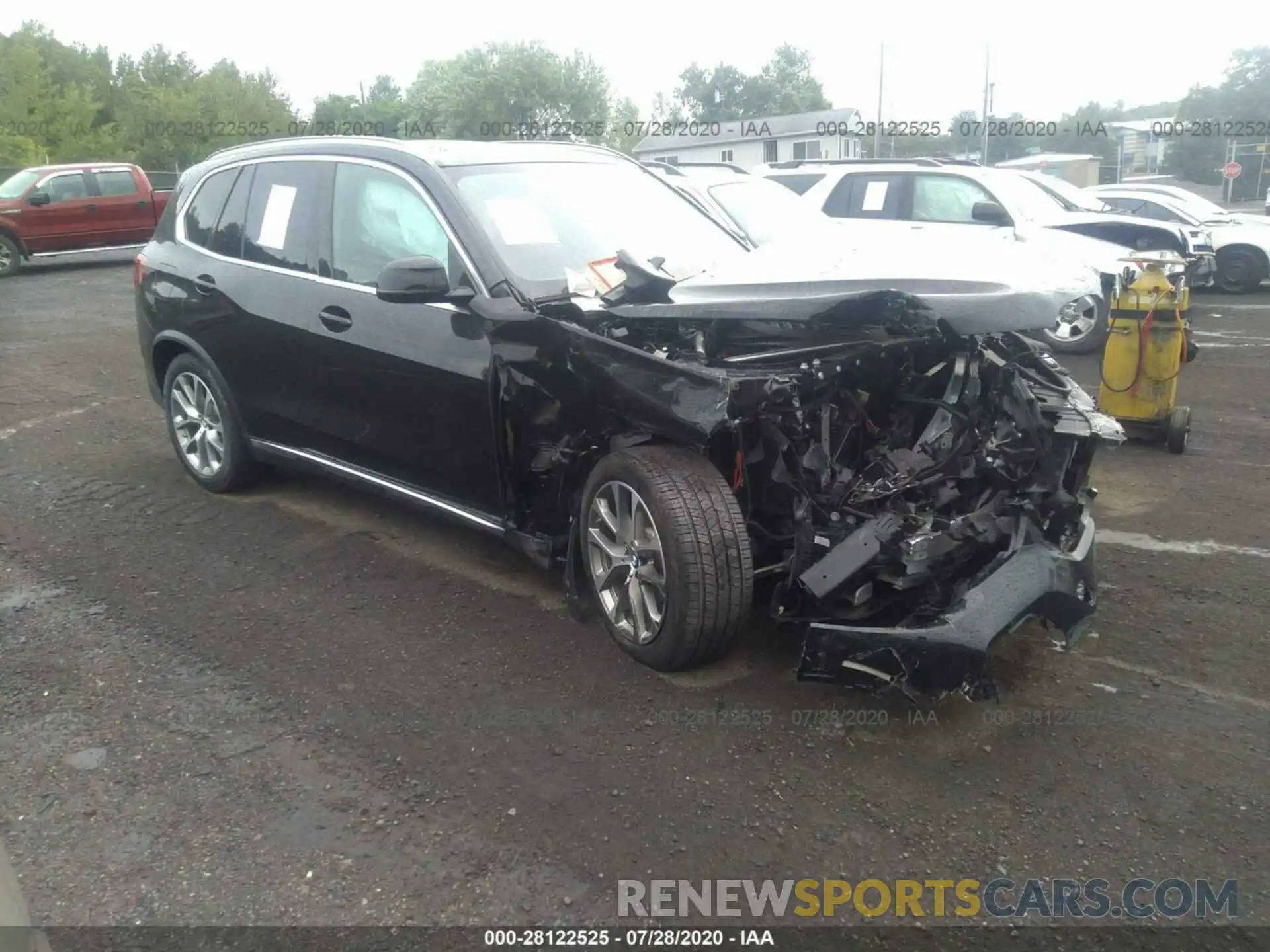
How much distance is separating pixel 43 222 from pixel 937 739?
17802 millimetres

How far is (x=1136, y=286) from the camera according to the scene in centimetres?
641

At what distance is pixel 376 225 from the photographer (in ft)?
14.6

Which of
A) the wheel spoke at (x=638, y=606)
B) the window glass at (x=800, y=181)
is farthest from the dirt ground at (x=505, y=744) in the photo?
the window glass at (x=800, y=181)

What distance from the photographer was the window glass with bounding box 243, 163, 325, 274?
4.73 metres

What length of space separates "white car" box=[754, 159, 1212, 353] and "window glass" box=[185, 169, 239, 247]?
6.14 meters

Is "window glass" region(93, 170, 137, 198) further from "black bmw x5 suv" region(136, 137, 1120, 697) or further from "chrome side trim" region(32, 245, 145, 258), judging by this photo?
"black bmw x5 suv" region(136, 137, 1120, 697)

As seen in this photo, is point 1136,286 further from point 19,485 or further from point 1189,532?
point 19,485

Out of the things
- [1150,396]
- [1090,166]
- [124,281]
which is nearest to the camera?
[1150,396]

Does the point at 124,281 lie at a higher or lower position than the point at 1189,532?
higher

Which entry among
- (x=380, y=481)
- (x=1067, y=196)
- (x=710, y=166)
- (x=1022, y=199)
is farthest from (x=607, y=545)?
(x=710, y=166)

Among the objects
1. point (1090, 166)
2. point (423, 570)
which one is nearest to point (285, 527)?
point (423, 570)

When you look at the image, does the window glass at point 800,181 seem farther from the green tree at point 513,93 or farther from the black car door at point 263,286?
the green tree at point 513,93

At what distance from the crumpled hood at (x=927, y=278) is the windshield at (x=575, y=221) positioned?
0.53m

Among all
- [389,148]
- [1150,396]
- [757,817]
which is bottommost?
[757,817]
